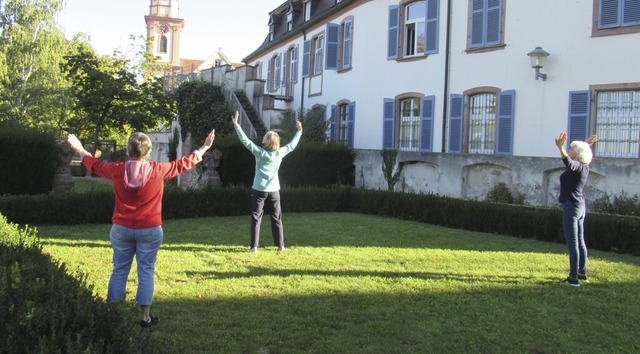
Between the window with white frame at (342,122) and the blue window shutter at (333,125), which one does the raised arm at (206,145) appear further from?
the blue window shutter at (333,125)

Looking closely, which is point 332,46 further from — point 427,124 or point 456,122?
point 456,122

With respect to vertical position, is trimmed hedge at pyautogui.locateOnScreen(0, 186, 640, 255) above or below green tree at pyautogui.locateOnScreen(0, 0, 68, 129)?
below

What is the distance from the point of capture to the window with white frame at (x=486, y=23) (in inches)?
629

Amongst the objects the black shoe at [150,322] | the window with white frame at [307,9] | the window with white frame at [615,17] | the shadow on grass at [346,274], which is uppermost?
the window with white frame at [307,9]

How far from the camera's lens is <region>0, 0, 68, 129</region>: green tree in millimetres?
38031

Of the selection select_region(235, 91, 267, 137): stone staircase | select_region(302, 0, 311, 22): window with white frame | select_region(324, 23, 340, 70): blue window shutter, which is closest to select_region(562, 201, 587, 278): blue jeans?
select_region(235, 91, 267, 137): stone staircase

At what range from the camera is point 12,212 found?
11055 mm

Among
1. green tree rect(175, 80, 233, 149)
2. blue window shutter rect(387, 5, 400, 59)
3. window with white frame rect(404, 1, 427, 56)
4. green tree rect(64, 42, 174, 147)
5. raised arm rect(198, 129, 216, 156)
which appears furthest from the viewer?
green tree rect(64, 42, 174, 147)

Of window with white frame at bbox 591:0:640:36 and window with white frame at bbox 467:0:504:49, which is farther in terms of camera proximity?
window with white frame at bbox 467:0:504:49

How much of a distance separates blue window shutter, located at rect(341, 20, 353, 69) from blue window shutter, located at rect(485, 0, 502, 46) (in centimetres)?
692

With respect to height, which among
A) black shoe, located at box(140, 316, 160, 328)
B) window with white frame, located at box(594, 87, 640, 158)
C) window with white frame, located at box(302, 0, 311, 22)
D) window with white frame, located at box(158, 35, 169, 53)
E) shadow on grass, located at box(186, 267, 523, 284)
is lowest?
black shoe, located at box(140, 316, 160, 328)

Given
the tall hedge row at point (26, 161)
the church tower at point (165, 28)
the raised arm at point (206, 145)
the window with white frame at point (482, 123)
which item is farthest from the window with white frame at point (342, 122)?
the church tower at point (165, 28)

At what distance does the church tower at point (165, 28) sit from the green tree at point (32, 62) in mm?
42458

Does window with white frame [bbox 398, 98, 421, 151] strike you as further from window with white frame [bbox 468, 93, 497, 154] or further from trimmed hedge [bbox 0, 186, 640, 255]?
trimmed hedge [bbox 0, 186, 640, 255]
